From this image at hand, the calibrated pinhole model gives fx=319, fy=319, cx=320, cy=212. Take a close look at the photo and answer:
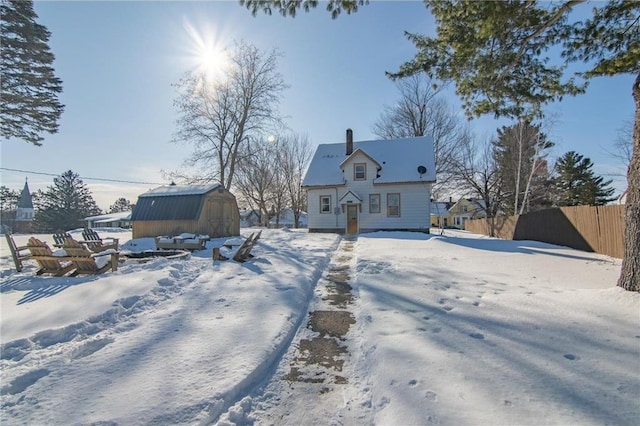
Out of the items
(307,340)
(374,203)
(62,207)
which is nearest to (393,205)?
(374,203)

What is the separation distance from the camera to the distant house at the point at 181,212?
1761cm

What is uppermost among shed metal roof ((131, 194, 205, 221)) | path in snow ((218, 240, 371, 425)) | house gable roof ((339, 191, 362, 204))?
house gable roof ((339, 191, 362, 204))

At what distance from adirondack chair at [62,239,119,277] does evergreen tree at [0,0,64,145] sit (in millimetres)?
9326

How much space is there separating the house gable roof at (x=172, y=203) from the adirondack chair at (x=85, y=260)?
8.82m

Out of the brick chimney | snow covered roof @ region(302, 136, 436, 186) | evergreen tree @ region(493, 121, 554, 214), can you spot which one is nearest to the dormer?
snow covered roof @ region(302, 136, 436, 186)

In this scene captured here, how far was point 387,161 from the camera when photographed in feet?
77.2

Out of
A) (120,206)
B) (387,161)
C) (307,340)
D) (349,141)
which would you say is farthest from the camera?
(120,206)

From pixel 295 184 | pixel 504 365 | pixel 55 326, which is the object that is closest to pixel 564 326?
pixel 504 365

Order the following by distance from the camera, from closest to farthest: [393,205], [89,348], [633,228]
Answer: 1. [89,348]
2. [633,228]
3. [393,205]

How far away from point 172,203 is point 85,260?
10530mm

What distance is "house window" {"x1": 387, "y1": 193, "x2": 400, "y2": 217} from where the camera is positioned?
21953 millimetres

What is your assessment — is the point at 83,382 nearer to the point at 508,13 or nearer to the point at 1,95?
the point at 508,13

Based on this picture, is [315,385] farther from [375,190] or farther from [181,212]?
[375,190]

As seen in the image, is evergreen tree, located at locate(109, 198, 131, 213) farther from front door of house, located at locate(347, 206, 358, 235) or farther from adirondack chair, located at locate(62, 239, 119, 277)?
adirondack chair, located at locate(62, 239, 119, 277)
